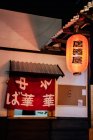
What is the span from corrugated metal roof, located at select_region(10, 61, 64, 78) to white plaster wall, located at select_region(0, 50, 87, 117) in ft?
0.72

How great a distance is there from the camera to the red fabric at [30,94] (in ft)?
30.5

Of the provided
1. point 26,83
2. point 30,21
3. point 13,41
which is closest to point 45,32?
point 30,21

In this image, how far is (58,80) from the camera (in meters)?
10.1

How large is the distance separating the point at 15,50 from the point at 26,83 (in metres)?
1.41

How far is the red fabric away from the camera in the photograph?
9.28 m

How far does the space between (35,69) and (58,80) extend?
44.8 inches

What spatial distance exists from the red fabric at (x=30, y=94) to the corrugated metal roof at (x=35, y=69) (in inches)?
14.1
